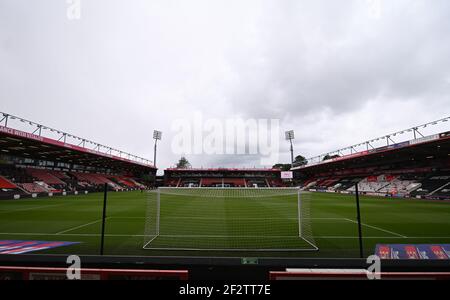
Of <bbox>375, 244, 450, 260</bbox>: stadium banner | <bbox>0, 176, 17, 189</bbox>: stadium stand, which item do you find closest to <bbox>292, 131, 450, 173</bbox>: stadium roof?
<bbox>375, 244, 450, 260</bbox>: stadium banner

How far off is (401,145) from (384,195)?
33.5 ft

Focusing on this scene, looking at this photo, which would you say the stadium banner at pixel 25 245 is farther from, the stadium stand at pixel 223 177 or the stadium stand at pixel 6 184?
the stadium stand at pixel 223 177

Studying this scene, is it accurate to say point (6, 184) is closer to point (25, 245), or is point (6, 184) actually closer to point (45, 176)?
point (45, 176)

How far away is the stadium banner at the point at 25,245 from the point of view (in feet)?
21.2

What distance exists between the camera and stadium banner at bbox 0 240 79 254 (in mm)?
6447

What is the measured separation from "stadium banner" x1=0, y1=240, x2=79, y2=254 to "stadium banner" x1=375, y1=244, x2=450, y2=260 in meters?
10.6

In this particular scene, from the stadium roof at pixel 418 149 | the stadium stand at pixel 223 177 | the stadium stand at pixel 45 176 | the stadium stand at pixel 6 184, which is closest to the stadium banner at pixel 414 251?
the stadium roof at pixel 418 149

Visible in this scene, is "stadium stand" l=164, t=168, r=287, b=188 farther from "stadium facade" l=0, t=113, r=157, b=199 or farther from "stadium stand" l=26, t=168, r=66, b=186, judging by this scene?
"stadium stand" l=26, t=168, r=66, b=186

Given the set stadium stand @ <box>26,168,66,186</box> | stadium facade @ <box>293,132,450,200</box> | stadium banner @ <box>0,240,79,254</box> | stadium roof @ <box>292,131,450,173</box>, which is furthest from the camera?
stadium stand @ <box>26,168,66,186</box>

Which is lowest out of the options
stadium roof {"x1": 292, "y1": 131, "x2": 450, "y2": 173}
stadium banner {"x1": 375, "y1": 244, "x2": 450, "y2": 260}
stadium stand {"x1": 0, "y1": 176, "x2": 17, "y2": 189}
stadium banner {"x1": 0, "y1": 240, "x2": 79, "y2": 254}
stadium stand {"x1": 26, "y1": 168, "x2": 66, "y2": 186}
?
stadium banner {"x1": 375, "y1": 244, "x2": 450, "y2": 260}

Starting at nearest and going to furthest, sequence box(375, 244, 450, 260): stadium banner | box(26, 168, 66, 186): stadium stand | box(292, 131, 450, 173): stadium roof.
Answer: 1. box(375, 244, 450, 260): stadium banner
2. box(292, 131, 450, 173): stadium roof
3. box(26, 168, 66, 186): stadium stand

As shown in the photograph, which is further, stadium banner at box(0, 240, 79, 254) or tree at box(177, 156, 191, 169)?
tree at box(177, 156, 191, 169)

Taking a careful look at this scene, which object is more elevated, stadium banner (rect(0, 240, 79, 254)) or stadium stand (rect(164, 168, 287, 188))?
stadium stand (rect(164, 168, 287, 188))

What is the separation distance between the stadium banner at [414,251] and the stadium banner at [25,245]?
34.9 feet
